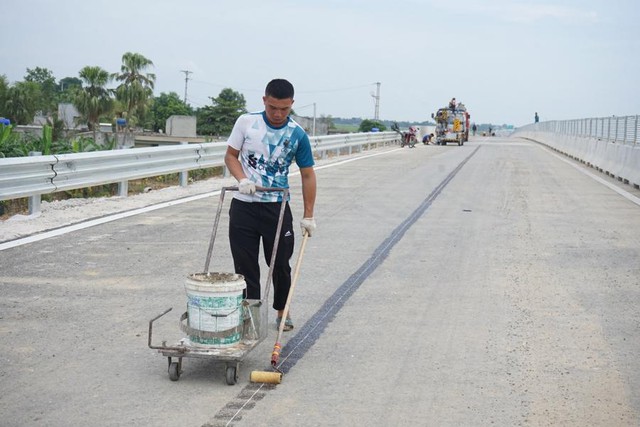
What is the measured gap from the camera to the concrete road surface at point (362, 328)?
17.1ft

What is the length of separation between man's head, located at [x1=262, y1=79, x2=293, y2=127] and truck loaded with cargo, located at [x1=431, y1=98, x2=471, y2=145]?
4755 centimetres

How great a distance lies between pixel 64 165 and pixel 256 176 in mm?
7610

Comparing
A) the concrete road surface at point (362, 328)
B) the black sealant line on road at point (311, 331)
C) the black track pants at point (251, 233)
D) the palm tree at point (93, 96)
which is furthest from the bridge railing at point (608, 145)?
the palm tree at point (93, 96)

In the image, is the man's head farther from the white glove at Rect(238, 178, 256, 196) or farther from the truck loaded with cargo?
A: the truck loaded with cargo

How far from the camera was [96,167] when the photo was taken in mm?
14242

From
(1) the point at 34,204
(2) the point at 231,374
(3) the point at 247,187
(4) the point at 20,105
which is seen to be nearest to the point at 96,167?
(1) the point at 34,204

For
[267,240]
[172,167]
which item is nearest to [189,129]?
[172,167]

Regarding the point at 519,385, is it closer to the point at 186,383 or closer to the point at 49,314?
the point at 186,383

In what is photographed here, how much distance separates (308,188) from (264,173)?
384 mm

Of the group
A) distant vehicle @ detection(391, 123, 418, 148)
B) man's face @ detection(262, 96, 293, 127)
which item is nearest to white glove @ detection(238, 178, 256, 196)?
man's face @ detection(262, 96, 293, 127)

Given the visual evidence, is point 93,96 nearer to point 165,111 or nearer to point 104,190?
point 165,111

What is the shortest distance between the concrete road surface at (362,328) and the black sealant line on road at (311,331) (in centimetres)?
2

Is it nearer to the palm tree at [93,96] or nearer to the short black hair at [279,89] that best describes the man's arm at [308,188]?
the short black hair at [279,89]

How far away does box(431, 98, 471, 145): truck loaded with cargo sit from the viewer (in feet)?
174
